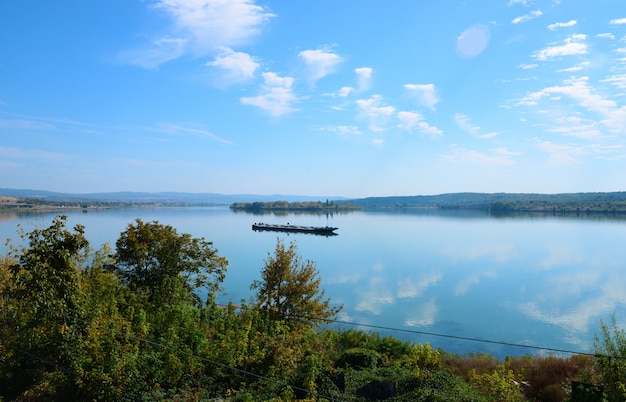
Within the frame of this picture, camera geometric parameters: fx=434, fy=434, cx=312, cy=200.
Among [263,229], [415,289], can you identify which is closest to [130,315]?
[415,289]

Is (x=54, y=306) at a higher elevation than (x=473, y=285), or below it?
higher

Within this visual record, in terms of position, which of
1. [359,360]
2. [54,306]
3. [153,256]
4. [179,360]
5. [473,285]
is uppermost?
[54,306]

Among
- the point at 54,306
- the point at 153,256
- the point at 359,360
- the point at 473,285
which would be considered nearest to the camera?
the point at 54,306

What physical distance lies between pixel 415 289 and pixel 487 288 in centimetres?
757

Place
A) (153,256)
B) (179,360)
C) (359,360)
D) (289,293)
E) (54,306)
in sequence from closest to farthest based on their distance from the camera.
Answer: (54,306), (179,360), (359,360), (289,293), (153,256)

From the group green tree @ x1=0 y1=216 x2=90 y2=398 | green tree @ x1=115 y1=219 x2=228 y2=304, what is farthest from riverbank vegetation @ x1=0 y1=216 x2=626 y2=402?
green tree @ x1=115 y1=219 x2=228 y2=304

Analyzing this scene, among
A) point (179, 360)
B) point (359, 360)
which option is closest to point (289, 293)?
point (359, 360)

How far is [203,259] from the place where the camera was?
24156 millimetres

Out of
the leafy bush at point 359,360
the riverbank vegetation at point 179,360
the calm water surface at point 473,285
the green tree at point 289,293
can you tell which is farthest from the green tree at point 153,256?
the leafy bush at point 359,360

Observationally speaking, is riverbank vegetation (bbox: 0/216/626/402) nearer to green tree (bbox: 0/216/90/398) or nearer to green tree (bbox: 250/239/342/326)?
green tree (bbox: 0/216/90/398)

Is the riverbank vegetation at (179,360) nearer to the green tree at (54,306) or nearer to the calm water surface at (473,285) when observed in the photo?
the green tree at (54,306)

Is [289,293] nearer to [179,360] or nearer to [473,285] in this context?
[179,360]

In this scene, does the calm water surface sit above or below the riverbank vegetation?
below

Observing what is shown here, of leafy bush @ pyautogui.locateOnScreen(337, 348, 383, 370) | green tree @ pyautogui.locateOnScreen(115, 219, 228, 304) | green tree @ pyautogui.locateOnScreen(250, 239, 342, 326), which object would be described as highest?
green tree @ pyautogui.locateOnScreen(115, 219, 228, 304)
